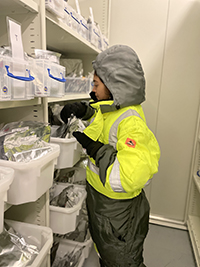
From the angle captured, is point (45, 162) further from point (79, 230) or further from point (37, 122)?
point (79, 230)

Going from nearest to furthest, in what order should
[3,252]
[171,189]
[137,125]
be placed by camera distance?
[3,252]
[137,125]
[171,189]

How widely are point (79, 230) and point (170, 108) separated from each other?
1439 millimetres

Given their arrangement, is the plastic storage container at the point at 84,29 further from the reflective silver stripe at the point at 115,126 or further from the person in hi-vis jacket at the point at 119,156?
the reflective silver stripe at the point at 115,126

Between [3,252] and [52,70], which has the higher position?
[52,70]

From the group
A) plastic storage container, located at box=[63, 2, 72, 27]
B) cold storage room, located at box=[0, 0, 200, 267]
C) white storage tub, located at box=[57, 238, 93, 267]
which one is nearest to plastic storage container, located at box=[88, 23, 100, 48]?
cold storage room, located at box=[0, 0, 200, 267]

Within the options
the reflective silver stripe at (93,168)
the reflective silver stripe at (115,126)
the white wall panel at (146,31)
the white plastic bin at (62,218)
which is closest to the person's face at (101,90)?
the reflective silver stripe at (115,126)

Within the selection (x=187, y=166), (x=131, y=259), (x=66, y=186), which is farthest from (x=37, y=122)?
Answer: (x=187, y=166)

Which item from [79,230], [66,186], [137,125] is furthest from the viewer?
[79,230]

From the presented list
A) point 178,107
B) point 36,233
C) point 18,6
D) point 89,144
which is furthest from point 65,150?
point 178,107

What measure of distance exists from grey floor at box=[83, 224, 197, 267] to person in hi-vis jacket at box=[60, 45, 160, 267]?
61 cm

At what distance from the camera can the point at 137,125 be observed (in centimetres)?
100

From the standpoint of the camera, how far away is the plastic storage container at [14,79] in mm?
640

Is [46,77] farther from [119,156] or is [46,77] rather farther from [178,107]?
[178,107]

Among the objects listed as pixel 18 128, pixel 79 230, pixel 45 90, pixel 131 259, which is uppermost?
pixel 45 90
